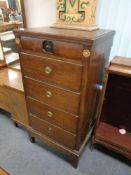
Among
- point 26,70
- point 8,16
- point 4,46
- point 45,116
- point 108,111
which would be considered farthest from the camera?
point 4,46

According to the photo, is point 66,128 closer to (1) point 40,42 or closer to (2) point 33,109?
Answer: (2) point 33,109

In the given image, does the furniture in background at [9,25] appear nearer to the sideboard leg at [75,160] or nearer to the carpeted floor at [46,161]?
the carpeted floor at [46,161]

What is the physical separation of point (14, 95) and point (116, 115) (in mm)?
1007

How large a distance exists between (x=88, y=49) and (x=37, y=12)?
3.18 ft

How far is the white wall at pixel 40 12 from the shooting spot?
52.5 inches

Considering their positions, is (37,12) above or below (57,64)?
above

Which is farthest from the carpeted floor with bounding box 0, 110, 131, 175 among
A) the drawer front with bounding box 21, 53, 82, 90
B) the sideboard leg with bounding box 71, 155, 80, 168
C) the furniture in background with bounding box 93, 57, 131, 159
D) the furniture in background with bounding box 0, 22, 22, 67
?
the furniture in background with bounding box 0, 22, 22, 67

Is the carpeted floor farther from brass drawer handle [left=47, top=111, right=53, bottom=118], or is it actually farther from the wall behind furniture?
the wall behind furniture

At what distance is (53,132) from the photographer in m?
1.22

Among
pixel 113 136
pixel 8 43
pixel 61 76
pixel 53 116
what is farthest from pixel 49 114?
pixel 8 43

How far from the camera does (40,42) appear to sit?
873mm

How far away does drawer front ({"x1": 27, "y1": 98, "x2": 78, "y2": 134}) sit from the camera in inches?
41.1

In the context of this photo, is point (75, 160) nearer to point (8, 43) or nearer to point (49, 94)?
point (49, 94)

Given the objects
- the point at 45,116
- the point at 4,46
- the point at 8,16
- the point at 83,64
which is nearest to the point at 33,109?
the point at 45,116
